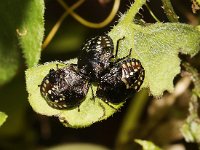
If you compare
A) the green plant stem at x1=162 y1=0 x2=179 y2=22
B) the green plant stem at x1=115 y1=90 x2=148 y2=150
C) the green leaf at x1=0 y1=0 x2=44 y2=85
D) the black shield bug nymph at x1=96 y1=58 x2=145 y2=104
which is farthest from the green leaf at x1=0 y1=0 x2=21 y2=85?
the green plant stem at x1=115 y1=90 x2=148 y2=150

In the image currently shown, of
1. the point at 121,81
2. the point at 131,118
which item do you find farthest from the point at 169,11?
the point at 131,118

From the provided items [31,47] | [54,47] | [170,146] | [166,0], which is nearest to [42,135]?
[54,47]

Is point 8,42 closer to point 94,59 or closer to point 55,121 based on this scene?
point 94,59

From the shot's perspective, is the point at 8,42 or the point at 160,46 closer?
the point at 160,46

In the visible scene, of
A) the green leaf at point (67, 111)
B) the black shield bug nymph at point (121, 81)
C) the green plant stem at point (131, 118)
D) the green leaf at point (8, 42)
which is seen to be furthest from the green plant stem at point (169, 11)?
the green plant stem at point (131, 118)

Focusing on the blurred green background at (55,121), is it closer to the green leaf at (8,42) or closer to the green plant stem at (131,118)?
the green plant stem at (131,118)

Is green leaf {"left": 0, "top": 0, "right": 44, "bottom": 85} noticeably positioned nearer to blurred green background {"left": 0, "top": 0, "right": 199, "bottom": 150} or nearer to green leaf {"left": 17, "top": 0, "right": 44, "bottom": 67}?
green leaf {"left": 17, "top": 0, "right": 44, "bottom": 67}

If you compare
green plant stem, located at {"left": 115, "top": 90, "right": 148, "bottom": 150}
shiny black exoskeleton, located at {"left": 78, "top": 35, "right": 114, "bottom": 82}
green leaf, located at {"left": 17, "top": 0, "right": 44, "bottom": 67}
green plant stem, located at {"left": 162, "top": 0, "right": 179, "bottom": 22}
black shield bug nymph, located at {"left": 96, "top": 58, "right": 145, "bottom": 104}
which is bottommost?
green plant stem, located at {"left": 115, "top": 90, "right": 148, "bottom": 150}
